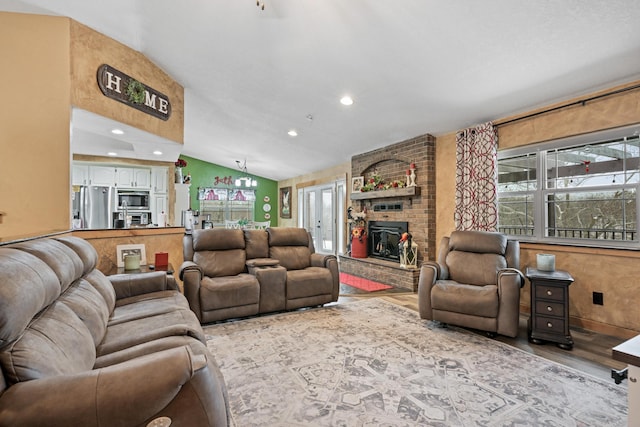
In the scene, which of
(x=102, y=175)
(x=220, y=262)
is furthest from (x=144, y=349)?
(x=102, y=175)

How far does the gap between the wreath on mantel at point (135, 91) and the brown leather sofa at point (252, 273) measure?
1.59m

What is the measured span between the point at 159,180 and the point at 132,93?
3.82m

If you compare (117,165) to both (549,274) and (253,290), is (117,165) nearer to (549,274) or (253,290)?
(253,290)

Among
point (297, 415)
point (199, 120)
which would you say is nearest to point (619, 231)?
point (297, 415)

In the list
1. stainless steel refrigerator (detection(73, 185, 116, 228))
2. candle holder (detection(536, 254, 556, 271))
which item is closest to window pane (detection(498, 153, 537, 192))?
candle holder (detection(536, 254, 556, 271))

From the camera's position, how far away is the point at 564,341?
8.68 ft

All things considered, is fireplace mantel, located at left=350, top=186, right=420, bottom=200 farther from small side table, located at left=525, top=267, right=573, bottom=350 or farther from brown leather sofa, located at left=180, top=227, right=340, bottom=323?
small side table, located at left=525, top=267, right=573, bottom=350

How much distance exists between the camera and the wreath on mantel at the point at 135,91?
329cm

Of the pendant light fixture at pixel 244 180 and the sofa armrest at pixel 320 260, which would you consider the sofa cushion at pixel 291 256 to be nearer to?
the sofa armrest at pixel 320 260

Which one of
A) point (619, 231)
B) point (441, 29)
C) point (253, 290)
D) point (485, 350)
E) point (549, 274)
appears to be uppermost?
point (441, 29)

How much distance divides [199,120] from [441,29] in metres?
4.59

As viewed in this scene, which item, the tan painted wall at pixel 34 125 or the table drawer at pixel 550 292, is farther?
the table drawer at pixel 550 292

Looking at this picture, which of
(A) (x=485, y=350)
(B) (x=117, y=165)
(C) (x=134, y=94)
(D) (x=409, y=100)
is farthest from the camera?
(B) (x=117, y=165)

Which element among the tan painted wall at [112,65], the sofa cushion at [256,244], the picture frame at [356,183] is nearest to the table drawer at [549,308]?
the sofa cushion at [256,244]
